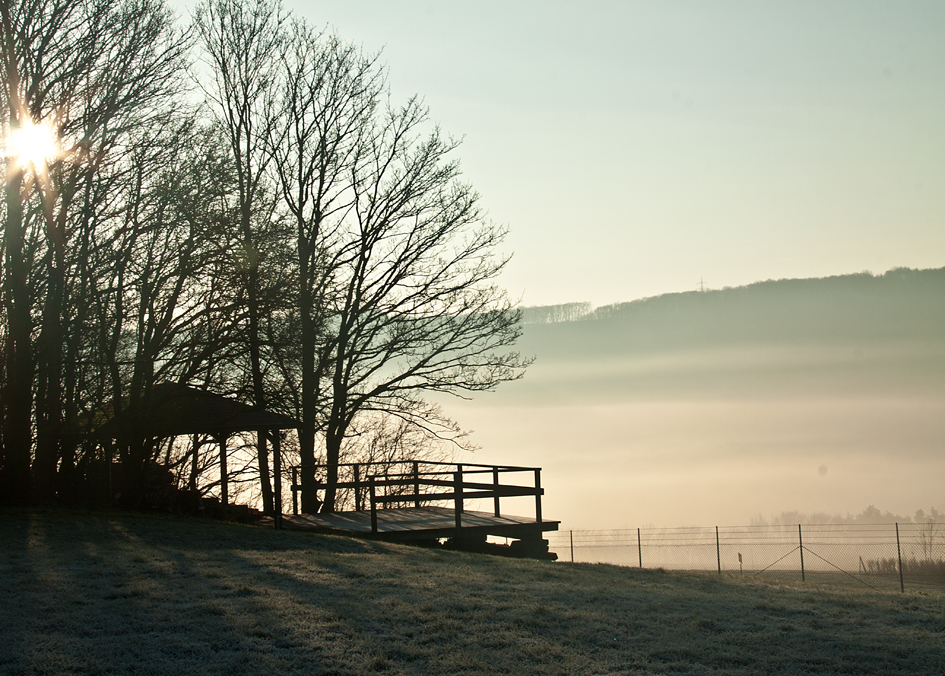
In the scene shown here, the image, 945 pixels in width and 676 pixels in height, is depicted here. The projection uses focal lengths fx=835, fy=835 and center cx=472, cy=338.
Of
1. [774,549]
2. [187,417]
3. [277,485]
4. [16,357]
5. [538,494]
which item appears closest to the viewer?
[16,357]

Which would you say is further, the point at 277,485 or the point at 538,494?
the point at 277,485

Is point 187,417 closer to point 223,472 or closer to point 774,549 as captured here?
point 223,472

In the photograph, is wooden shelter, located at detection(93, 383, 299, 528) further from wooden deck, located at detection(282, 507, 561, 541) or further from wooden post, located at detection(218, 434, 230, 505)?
wooden deck, located at detection(282, 507, 561, 541)

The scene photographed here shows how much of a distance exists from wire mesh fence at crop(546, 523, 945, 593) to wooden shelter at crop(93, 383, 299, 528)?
1287 centimetres

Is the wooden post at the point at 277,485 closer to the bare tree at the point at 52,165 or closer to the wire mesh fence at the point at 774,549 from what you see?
the bare tree at the point at 52,165

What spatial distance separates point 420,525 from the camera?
59.8 ft

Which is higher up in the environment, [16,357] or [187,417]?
[16,357]

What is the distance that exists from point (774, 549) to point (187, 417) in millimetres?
47595

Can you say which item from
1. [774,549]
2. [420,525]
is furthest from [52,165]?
[774,549]

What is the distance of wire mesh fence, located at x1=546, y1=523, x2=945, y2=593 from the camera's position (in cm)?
3189

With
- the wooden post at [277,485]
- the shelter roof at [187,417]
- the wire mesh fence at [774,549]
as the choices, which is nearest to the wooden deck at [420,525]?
the wooden post at [277,485]

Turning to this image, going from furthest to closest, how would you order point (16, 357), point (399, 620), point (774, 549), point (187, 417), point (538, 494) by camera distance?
point (774, 549) < point (538, 494) < point (187, 417) < point (16, 357) < point (399, 620)

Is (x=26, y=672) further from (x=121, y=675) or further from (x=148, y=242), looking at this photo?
(x=148, y=242)

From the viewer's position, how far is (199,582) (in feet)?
30.6
